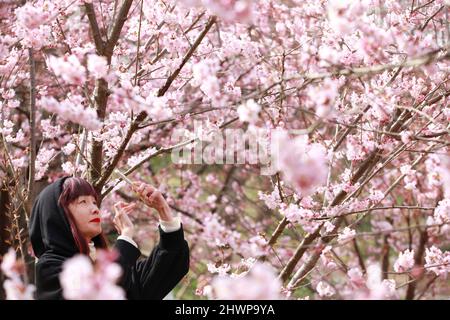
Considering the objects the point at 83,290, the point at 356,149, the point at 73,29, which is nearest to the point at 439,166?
the point at 356,149

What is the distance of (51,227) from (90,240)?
269mm

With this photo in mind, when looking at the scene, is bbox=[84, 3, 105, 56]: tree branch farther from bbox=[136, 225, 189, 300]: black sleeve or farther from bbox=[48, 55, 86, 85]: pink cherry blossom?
bbox=[136, 225, 189, 300]: black sleeve

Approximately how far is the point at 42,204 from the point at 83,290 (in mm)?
1202

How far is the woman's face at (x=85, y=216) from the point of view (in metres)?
2.63

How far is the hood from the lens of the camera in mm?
2510

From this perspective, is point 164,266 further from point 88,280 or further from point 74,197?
point 88,280

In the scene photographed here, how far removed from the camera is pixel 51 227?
2.54 m

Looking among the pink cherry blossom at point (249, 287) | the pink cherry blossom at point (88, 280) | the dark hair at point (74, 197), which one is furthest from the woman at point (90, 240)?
the pink cherry blossom at point (249, 287)

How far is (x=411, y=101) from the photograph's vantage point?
405 centimetres

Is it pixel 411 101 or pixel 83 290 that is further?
pixel 411 101

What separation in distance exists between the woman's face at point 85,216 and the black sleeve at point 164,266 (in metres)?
0.27

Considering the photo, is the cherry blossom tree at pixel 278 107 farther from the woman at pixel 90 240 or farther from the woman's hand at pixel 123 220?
the woman's hand at pixel 123 220
